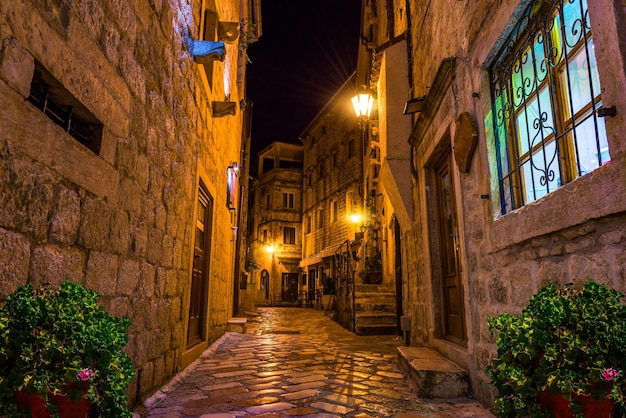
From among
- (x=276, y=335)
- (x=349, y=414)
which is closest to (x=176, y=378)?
(x=349, y=414)

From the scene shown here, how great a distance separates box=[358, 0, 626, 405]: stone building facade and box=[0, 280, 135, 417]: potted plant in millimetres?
2219

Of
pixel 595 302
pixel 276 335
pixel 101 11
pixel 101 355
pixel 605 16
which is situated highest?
pixel 101 11

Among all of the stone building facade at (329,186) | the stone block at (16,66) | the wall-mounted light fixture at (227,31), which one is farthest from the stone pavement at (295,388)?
the stone building facade at (329,186)

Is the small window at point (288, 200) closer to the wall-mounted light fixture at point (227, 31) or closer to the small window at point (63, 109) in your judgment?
the wall-mounted light fixture at point (227, 31)

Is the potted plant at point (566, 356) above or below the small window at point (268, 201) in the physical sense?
below

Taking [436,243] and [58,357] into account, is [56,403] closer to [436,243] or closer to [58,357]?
[58,357]

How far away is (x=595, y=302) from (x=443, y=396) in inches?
90.3

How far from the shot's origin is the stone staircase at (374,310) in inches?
377

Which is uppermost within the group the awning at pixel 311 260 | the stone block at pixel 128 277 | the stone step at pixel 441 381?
the awning at pixel 311 260

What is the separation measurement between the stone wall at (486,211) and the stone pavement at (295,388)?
631 millimetres

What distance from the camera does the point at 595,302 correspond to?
5.72 ft

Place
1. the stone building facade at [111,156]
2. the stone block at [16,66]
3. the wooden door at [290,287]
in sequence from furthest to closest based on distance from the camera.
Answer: the wooden door at [290,287] < the stone building facade at [111,156] < the stone block at [16,66]

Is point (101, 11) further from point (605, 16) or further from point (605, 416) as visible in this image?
point (605, 416)

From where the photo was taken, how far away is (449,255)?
5145 millimetres
